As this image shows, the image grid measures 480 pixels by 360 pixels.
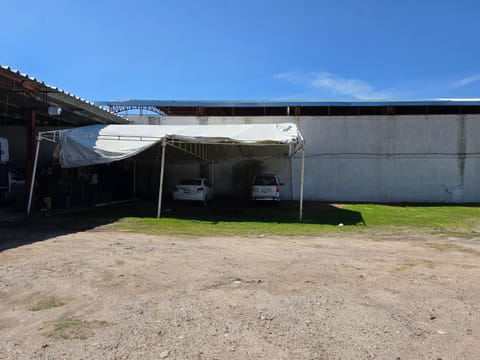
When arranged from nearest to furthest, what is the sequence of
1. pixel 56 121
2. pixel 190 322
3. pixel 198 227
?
pixel 190 322, pixel 198 227, pixel 56 121

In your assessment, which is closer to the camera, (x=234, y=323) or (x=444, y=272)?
(x=234, y=323)

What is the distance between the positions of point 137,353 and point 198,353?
1.68 ft

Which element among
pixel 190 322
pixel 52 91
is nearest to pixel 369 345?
pixel 190 322

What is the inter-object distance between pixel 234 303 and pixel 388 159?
18527mm

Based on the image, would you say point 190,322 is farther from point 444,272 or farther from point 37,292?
point 444,272

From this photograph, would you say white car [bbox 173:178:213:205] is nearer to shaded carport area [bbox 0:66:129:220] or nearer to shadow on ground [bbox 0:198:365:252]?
shadow on ground [bbox 0:198:365:252]

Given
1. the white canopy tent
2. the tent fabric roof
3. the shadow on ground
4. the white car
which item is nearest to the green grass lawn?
the shadow on ground

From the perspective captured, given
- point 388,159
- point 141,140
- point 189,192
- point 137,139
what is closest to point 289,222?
point 189,192

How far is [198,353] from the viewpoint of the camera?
3232 millimetres

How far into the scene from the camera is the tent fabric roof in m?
13.2

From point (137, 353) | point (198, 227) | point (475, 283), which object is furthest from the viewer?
point (198, 227)

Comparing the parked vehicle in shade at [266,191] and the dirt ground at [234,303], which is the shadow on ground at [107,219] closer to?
the parked vehicle in shade at [266,191]

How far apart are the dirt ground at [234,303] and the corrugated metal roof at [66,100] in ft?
19.3

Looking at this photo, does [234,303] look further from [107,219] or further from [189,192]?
[189,192]
